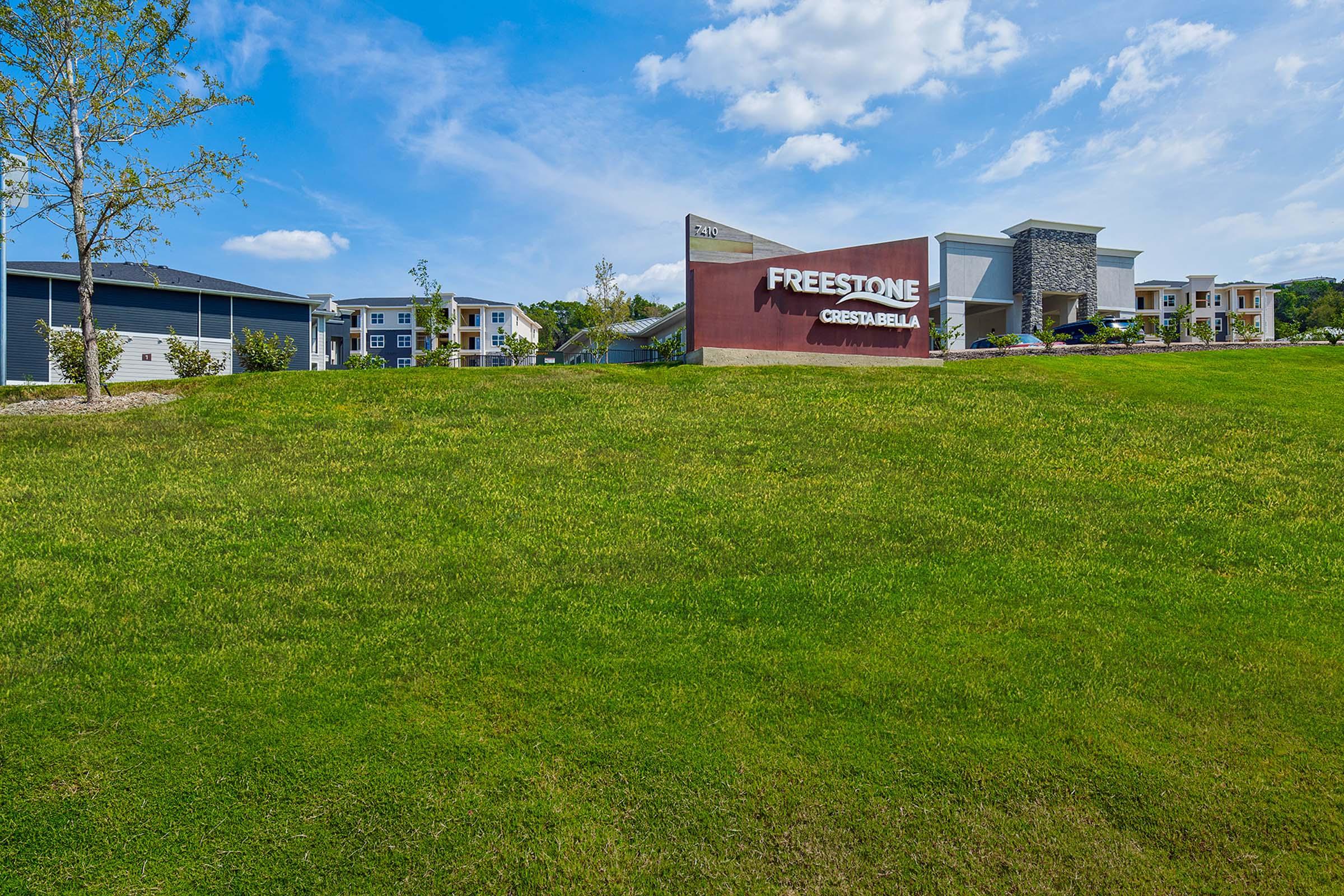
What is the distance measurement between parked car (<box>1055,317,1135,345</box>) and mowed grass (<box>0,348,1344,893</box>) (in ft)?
82.6

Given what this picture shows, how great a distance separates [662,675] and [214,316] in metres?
44.0

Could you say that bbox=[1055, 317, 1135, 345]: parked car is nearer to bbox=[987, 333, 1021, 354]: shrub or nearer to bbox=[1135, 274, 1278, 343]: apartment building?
bbox=[987, 333, 1021, 354]: shrub

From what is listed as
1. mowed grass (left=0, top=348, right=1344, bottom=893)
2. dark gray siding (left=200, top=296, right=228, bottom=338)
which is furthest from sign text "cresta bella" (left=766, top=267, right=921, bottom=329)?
dark gray siding (left=200, top=296, right=228, bottom=338)

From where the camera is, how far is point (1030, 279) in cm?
4756

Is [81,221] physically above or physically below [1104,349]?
above

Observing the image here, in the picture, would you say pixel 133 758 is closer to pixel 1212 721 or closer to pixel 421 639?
pixel 421 639

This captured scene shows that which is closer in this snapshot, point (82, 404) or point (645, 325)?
point (82, 404)

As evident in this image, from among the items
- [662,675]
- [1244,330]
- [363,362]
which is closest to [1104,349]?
[1244,330]

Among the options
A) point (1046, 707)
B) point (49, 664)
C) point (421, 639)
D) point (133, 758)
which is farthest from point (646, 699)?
point (49, 664)

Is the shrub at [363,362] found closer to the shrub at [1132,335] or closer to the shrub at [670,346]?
the shrub at [670,346]

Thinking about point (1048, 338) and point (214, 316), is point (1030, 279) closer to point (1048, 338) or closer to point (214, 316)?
point (1048, 338)

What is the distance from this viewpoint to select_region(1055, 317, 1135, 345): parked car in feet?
115

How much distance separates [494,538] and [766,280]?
1702cm

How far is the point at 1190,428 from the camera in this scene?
615 inches
